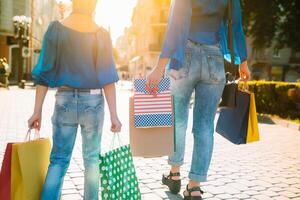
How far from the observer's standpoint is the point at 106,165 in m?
2.71

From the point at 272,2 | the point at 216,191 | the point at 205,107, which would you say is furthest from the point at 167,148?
the point at 272,2

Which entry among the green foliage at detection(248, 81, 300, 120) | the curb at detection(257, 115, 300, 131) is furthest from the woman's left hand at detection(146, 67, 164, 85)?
the green foliage at detection(248, 81, 300, 120)

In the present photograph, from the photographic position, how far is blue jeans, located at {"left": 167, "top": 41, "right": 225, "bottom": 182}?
333cm

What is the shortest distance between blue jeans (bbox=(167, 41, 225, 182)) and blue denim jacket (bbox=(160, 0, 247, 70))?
109 millimetres

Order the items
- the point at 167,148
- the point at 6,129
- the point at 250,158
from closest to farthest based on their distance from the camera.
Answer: the point at 167,148 → the point at 250,158 → the point at 6,129

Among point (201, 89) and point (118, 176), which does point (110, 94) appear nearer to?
point (118, 176)

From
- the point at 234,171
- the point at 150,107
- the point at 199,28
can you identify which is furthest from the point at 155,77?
the point at 234,171

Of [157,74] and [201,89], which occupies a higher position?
[157,74]

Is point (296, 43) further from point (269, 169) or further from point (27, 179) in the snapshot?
point (27, 179)

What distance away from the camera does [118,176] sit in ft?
9.18

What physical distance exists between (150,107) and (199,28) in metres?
0.79

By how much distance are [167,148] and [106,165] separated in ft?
2.36

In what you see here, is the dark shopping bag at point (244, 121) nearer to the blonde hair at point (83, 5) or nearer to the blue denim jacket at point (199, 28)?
the blue denim jacket at point (199, 28)

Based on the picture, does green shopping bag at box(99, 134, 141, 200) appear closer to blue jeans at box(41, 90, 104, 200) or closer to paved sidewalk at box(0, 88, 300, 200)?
blue jeans at box(41, 90, 104, 200)
